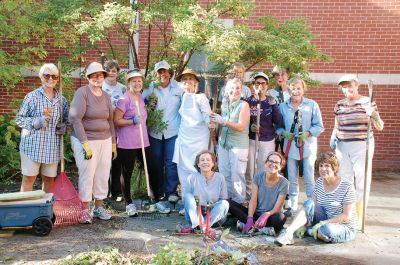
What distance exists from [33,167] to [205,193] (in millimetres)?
2047

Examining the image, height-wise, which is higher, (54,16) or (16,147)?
(54,16)

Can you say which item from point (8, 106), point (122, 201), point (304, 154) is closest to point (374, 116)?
point (304, 154)

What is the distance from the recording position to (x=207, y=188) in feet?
18.4

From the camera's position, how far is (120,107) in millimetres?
6078

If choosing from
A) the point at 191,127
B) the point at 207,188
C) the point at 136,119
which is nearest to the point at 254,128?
the point at 191,127

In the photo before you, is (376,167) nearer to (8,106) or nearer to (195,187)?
(195,187)

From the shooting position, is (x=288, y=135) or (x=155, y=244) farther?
(x=288, y=135)

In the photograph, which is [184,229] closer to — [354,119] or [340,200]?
[340,200]

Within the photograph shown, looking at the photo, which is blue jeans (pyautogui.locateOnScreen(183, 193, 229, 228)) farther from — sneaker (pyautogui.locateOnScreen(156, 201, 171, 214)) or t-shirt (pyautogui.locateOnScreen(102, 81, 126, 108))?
t-shirt (pyautogui.locateOnScreen(102, 81, 126, 108))

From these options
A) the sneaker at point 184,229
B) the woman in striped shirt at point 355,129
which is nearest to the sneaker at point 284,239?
the sneaker at point 184,229

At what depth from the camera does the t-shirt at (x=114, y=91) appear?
630cm

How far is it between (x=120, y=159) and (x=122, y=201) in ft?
2.56

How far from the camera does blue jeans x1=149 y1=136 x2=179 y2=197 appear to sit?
6516 mm

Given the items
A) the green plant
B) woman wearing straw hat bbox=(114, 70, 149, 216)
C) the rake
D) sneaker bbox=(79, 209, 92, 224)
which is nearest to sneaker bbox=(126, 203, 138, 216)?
woman wearing straw hat bbox=(114, 70, 149, 216)
